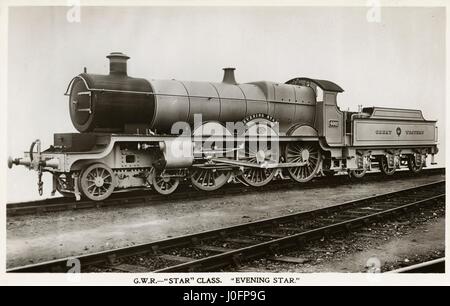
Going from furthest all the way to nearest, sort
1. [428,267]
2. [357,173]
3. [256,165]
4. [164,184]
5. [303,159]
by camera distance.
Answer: [357,173]
[303,159]
[256,165]
[164,184]
[428,267]

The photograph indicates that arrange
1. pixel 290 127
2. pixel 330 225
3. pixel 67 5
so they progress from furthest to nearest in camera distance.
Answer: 1. pixel 290 127
2. pixel 330 225
3. pixel 67 5

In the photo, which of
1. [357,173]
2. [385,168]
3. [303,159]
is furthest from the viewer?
[385,168]

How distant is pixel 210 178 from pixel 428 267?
5.00 meters

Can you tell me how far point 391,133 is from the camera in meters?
12.6

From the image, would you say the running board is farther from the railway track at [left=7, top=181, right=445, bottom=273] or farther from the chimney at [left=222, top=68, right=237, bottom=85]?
the railway track at [left=7, top=181, right=445, bottom=273]

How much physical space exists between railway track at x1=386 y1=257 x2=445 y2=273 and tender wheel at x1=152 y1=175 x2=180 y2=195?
457 cm

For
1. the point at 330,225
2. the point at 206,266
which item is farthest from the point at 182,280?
the point at 330,225

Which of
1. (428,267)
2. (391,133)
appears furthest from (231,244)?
(391,133)

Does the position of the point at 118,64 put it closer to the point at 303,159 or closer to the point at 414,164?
the point at 303,159

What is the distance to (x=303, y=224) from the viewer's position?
7.56 meters

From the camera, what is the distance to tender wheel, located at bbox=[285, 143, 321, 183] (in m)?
11.0
